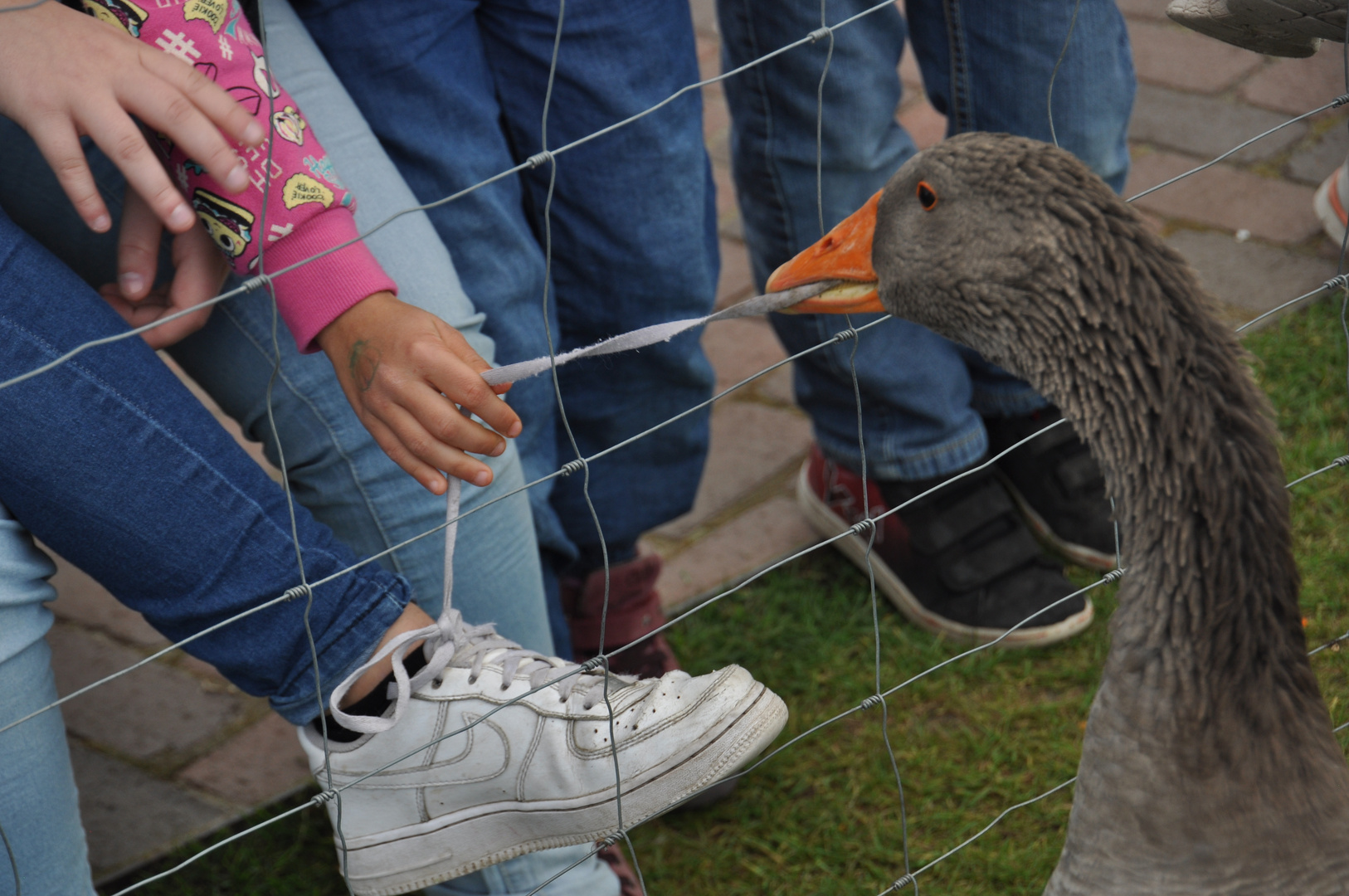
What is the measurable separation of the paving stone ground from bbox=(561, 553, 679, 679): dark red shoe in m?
0.33

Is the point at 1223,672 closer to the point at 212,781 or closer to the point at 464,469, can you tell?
the point at 464,469

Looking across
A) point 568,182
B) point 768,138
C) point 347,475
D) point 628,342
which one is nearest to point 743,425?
point 768,138

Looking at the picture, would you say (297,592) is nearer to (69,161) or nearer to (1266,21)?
(69,161)

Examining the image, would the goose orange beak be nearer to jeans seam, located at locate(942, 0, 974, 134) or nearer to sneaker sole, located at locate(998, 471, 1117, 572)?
jeans seam, located at locate(942, 0, 974, 134)

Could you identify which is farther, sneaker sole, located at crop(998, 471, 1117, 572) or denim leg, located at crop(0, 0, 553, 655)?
sneaker sole, located at crop(998, 471, 1117, 572)

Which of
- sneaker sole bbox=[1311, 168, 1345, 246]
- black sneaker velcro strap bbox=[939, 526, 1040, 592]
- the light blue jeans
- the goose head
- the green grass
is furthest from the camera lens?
sneaker sole bbox=[1311, 168, 1345, 246]

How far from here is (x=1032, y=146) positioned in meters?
1.19

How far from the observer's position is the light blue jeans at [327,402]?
1413mm

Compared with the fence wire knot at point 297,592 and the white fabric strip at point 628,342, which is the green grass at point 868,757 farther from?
the white fabric strip at point 628,342

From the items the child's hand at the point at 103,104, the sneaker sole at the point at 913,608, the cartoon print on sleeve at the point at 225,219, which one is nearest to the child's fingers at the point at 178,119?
the child's hand at the point at 103,104

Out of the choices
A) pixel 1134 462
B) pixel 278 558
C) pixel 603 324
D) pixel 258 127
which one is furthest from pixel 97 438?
pixel 1134 462

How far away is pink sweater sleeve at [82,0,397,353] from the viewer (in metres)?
1.34

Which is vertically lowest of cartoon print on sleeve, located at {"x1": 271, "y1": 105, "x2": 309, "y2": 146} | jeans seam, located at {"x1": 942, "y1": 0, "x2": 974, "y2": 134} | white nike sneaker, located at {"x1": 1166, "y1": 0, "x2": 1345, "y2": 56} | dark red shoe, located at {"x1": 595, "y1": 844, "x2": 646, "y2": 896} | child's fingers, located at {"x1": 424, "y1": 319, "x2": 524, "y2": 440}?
dark red shoe, located at {"x1": 595, "y1": 844, "x2": 646, "y2": 896}

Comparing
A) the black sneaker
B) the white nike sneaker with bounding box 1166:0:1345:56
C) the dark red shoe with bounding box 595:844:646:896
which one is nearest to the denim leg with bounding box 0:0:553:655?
the dark red shoe with bounding box 595:844:646:896
